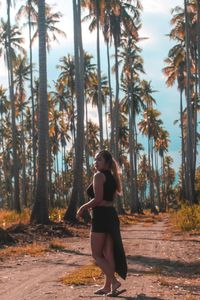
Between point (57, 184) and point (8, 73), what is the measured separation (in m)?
45.8

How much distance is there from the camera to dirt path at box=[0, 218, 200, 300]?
7430 millimetres

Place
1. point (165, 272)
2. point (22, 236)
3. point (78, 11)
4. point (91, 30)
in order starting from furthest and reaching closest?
point (91, 30) → point (78, 11) → point (22, 236) → point (165, 272)

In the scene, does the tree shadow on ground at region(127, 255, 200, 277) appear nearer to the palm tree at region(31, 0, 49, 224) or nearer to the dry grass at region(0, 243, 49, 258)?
the dry grass at region(0, 243, 49, 258)

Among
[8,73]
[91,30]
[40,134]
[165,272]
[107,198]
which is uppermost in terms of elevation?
[91,30]

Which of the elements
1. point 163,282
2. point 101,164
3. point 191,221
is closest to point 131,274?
A: point 163,282

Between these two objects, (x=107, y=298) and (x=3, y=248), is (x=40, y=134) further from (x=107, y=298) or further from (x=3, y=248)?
(x=107, y=298)

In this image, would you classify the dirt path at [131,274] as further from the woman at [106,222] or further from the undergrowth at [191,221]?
the undergrowth at [191,221]

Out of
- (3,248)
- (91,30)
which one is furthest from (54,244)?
(91,30)

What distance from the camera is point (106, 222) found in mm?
7215

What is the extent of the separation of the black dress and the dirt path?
1.52 ft

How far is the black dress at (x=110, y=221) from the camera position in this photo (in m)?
7.22

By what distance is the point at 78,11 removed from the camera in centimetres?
2902

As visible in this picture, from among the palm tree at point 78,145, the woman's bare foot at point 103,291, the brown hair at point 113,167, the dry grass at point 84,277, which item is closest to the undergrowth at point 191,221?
the palm tree at point 78,145

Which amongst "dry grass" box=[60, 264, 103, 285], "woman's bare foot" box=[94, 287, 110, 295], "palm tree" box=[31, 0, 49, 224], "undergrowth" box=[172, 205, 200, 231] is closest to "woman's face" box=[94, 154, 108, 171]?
"woman's bare foot" box=[94, 287, 110, 295]
